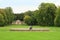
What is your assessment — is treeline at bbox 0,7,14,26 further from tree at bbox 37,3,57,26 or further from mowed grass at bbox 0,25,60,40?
mowed grass at bbox 0,25,60,40

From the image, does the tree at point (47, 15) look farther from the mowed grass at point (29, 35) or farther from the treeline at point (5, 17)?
the mowed grass at point (29, 35)

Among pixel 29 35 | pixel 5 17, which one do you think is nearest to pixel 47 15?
pixel 5 17

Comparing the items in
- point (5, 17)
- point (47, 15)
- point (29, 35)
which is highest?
point (29, 35)

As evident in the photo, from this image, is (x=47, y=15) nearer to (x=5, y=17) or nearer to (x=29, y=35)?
(x=5, y=17)

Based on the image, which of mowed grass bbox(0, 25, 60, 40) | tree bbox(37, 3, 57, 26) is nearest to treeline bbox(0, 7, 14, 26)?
tree bbox(37, 3, 57, 26)

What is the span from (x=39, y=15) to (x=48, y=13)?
3603 millimetres

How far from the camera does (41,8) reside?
6175 cm

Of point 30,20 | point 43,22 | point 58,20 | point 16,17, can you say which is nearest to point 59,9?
point 58,20

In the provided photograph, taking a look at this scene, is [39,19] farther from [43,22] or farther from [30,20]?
[30,20]

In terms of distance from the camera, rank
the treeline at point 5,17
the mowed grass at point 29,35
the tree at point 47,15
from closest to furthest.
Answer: the mowed grass at point 29,35 < the treeline at point 5,17 < the tree at point 47,15

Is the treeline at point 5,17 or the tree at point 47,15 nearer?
the treeline at point 5,17

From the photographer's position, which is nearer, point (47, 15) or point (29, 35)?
point (29, 35)

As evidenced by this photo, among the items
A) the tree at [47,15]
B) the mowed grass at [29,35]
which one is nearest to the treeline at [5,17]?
the tree at [47,15]

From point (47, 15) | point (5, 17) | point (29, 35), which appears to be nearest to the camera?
point (29, 35)
